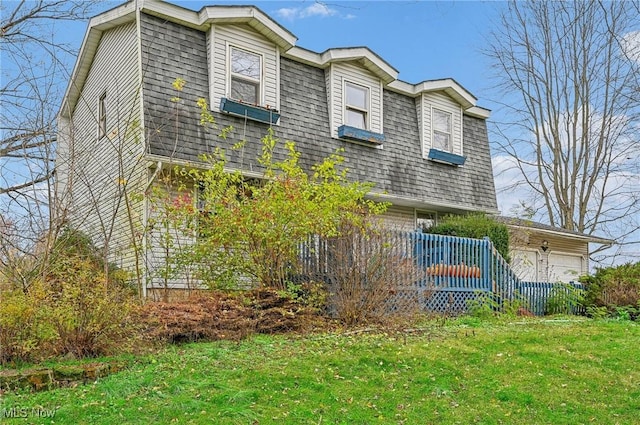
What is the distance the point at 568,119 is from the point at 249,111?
54.3 ft

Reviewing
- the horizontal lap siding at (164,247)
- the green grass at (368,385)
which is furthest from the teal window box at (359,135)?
the green grass at (368,385)

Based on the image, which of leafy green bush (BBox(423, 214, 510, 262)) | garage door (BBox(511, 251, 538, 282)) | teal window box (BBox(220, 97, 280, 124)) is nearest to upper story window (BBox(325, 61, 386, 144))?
teal window box (BBox(220, 97, 280, 124))

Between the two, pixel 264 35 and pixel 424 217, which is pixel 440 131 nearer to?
pixel 424 217

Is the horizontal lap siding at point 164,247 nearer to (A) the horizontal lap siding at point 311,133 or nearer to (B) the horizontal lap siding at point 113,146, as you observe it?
(B) the horizontal lap siding at point 113,146

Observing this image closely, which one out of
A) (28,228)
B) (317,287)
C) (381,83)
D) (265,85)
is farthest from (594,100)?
(28,228)

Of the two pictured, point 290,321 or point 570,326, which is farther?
point 570,326

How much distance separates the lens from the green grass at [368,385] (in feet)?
14.3

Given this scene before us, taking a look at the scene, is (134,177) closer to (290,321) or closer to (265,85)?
(265,85)

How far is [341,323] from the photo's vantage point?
26.1 feet

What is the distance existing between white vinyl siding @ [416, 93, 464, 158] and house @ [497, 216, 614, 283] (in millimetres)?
2700

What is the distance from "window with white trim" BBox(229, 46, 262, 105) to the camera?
11680mm

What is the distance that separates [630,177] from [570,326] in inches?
641

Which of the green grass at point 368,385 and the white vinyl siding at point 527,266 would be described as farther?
the white vinyl siding at point 527,266

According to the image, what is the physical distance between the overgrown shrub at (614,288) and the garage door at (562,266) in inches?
207
